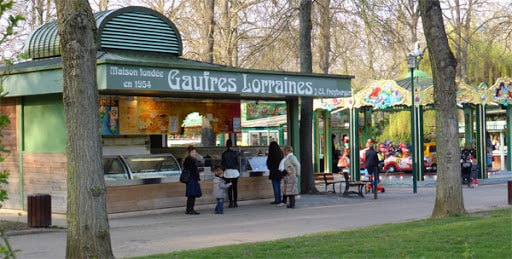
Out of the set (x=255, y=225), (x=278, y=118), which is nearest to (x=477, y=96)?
(x=278, y=118)

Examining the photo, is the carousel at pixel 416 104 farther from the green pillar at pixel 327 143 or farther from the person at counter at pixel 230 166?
the person at counter at pixel 230 166

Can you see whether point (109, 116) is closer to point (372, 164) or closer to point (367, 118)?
point (372, 164)

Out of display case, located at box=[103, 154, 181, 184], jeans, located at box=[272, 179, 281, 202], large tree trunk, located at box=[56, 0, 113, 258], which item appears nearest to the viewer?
large tree trunk, located at box=[56, 0, 113, 258]

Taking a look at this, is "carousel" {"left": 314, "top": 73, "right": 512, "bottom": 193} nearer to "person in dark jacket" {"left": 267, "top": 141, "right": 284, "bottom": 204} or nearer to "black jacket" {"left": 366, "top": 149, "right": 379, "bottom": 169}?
"black jacket" {"left": 366, "top": 149, "right": 379, "bottom": 169}

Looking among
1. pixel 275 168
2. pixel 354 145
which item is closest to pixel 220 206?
pixel 275 168

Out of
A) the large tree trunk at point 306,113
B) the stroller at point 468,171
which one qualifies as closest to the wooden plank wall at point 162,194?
the large tree trunk at point 306,113

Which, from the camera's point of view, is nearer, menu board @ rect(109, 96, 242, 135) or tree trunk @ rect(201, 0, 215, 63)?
menu board @ rect(109, 96, 242, 135)

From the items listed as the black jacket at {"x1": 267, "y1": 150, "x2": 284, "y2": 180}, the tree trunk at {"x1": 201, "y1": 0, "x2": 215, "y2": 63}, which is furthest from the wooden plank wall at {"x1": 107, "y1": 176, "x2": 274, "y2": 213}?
the tree trunk at {"x1": 201, "y1": 0, "x2": 215, "y2": 63}

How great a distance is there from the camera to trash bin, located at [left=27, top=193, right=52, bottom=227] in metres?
15.2

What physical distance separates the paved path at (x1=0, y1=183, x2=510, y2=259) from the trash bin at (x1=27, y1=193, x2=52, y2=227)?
1.56 ft

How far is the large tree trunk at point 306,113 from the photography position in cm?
2333

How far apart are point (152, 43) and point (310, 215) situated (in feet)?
21.2

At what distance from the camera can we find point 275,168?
19828 millimetres

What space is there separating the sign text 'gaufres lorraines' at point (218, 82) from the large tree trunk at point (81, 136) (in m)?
6.13
